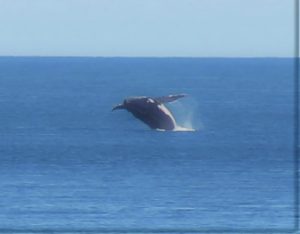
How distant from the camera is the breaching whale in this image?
62.3 m

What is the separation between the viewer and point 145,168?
54.1 meters

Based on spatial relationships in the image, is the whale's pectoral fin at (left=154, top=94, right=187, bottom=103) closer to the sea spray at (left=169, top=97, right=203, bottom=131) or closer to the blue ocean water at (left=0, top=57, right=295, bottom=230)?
the blue ocean water at (left=0, top=57, right=295, bottom=230)

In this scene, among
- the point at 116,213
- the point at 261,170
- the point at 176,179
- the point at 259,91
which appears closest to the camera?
the point at 116,213

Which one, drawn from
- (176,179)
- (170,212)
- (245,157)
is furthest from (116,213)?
(245,157)

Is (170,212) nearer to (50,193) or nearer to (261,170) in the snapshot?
(50,193)

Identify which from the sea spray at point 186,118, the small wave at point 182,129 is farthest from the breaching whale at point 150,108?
the sea spray at point 186,118

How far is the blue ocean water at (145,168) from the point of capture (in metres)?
32.0

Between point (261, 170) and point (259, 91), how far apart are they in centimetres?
8350

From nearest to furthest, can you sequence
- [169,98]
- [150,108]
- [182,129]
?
[169,98], [150,108], [182,129]

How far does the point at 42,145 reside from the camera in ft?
209

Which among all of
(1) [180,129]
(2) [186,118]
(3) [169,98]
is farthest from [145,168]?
(2) [186,118]

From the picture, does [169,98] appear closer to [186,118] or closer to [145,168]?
[145,168]

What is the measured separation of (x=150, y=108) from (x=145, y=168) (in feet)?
33.1

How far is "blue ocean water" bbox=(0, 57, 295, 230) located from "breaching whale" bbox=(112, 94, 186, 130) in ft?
3.43
